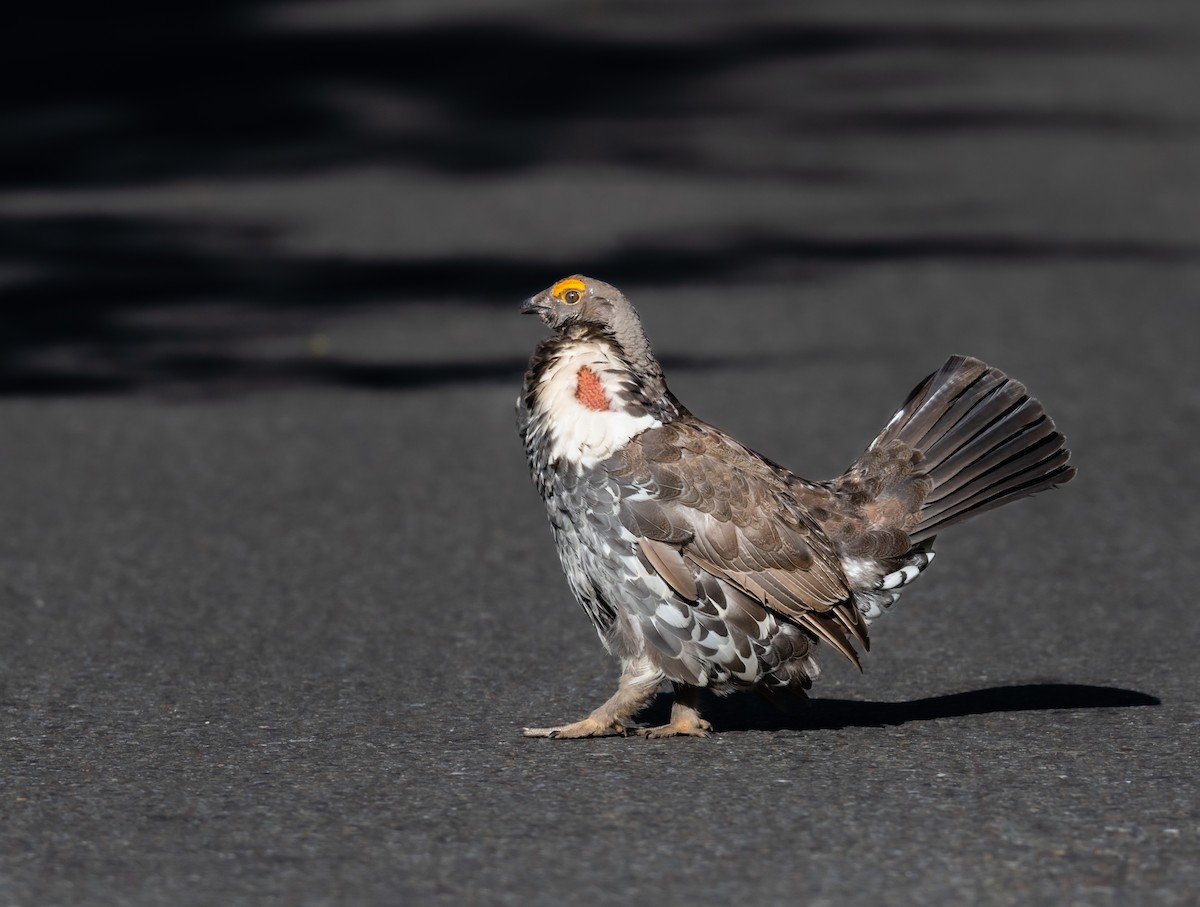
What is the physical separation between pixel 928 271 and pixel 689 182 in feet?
11.2

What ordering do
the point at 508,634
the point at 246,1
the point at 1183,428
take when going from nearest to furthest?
the point at 508,634 < the point at 1183,428 < the point at 246,1

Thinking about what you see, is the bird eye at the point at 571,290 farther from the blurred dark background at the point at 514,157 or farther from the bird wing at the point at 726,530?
the blurred dark background at the point at 514,157

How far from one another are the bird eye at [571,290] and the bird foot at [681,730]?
1.26 meters

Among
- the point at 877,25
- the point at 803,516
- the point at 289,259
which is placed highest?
the point at 877,25

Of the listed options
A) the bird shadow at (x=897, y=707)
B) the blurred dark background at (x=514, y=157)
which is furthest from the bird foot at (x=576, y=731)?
the blurred dark background at (x=514, y=157)

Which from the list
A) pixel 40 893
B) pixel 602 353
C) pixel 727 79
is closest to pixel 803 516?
pixel 602 353

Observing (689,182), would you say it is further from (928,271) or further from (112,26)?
(112,26)

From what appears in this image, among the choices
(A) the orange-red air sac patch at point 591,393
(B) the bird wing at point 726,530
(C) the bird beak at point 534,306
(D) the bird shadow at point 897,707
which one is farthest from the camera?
(C) the bird beak at point 534,306

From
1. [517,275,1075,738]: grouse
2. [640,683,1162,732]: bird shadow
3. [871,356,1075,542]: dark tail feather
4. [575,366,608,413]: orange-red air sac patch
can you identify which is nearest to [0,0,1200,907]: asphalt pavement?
[640,683,1162,732]: bird shadow

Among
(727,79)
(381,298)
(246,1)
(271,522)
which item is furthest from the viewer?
(246,1)

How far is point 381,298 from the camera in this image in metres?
13.0

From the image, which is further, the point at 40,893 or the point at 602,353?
the point at 602,353

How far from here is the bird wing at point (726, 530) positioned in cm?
558

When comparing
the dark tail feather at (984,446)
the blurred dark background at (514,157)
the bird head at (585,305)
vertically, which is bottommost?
the dark tail feather at (984,446)
